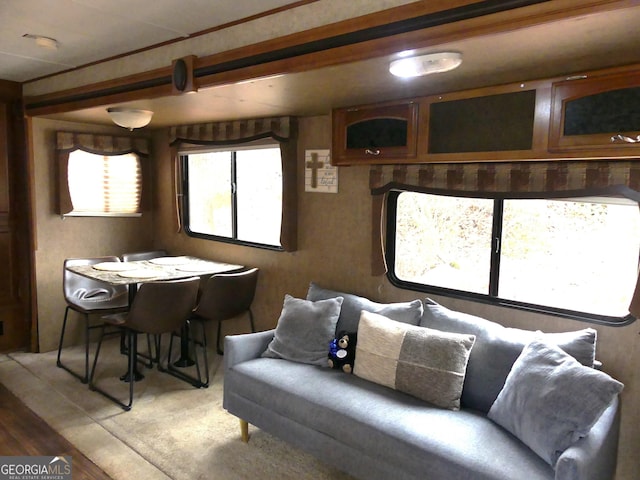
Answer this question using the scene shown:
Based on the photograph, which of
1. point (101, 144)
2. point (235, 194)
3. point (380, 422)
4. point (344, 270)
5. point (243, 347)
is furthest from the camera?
point (101, 144)

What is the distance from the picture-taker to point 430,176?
2918 millimetres

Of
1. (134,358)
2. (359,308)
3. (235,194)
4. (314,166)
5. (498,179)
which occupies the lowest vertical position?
(134,358)

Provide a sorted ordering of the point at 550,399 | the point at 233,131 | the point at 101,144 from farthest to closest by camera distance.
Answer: the point at 101,144, the point at 233,131, the point at 550,399

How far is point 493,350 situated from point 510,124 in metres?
1.13

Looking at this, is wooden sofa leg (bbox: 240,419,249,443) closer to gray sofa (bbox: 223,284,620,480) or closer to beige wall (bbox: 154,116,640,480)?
gray sofa (bbox: 223,284,620,480)

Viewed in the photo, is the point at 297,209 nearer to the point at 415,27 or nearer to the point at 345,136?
the point at 345,136

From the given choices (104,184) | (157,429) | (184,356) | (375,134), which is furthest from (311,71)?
(104,184)

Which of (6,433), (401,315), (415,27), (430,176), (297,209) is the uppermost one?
(415,27)

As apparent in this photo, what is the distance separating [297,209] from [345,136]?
86 centimetres

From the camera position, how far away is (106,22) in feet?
7.96

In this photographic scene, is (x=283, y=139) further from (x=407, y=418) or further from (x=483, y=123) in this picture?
(x=407, y=418)

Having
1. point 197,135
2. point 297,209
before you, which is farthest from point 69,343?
point 297,209

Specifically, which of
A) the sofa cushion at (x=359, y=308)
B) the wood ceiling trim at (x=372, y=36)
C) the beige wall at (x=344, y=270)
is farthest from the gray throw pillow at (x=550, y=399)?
the wood ceiling trim at (x=372, y=36)

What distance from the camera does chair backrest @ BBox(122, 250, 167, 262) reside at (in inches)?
177
